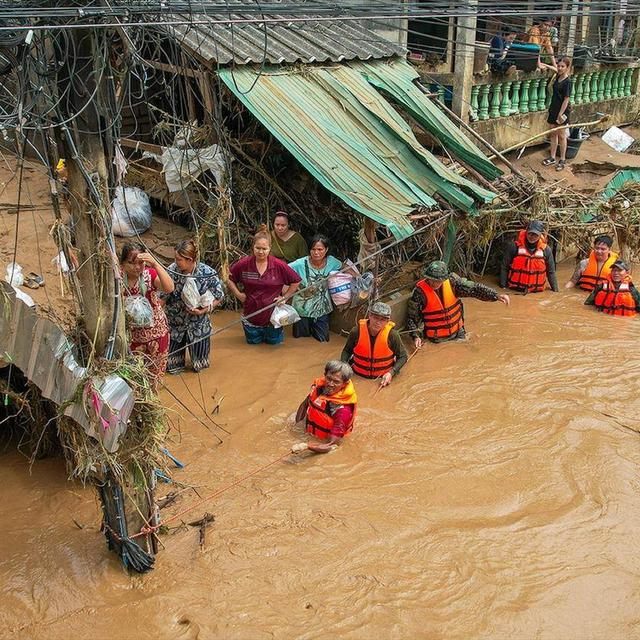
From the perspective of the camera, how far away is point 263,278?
7938mm

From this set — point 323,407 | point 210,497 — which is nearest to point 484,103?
point 323,407

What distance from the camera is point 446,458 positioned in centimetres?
670

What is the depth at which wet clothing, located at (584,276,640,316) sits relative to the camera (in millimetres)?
9680

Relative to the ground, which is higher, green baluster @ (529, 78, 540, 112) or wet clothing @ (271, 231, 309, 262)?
green baluster @ (529, 78, 540, 112)

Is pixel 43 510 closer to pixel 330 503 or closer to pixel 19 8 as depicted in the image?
pixel 330 503

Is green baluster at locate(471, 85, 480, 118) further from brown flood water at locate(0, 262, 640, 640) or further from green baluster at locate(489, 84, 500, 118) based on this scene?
brown flood water at locate(0, 262, 640, 640)

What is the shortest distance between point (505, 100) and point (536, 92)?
1.06 m

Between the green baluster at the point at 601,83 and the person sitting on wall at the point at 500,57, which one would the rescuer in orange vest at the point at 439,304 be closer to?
the person sitting on wall at the point at 500,57

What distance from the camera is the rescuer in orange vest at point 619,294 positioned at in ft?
31.7

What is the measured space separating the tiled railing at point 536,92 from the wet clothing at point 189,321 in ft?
22.2

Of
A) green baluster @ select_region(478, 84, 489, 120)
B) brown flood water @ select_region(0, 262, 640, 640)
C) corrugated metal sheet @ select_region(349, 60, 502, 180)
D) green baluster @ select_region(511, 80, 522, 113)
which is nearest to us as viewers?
brown flood water @ select_region(0, 262, 640, 640)

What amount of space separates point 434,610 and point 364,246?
4483 mm

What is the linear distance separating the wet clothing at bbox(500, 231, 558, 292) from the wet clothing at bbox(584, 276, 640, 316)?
730 millimetres

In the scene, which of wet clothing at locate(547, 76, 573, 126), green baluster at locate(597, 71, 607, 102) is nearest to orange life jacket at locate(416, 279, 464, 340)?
wet clothing at locate(547, 76, 573, 126)
